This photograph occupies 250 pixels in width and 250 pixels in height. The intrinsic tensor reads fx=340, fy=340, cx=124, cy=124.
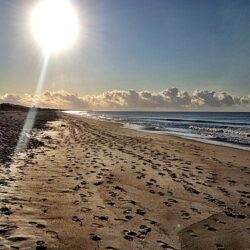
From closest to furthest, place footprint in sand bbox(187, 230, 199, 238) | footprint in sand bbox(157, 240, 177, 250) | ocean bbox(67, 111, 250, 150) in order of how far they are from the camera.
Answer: footprint in sand bbox(157, 240, 177, 250)
footprint in sand bbox(187, 230, 199, 238)
ocean bbox(67, 111, 250, 150)

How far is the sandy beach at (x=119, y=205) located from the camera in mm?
6621

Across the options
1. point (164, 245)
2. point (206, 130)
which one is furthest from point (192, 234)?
point (206, 130)

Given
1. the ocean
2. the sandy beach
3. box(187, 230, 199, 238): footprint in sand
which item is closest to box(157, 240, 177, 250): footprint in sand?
the sandy beach

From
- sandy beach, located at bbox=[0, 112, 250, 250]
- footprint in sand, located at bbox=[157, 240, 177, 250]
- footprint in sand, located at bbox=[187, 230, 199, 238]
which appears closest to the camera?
footprint in sand, located at bbox=[157, 240, 177, 250]

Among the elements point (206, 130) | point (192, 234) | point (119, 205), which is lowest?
point (206, 130)

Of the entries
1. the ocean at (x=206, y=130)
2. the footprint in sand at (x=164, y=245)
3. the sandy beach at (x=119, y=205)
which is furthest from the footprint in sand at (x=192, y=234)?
the ocean at (x=206, y=130)

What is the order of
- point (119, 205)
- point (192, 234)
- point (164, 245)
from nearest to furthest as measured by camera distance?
point (164, 245) < point (192, 234) < point (119, 205)

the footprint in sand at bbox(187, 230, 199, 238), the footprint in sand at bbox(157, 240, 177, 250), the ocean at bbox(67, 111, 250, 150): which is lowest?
the ocean at bbox(67, 111, 250, 150)

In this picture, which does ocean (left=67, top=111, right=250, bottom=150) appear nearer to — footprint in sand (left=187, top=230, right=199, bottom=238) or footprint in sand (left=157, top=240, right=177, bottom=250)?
footprint in sand (left=187, top=230, right=199, bottom=238)

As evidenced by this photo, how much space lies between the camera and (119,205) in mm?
8891

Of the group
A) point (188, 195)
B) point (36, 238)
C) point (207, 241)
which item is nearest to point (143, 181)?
point (188, 195)

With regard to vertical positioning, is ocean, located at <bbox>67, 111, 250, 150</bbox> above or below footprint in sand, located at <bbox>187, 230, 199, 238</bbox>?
below

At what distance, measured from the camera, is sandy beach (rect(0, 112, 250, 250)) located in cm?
662

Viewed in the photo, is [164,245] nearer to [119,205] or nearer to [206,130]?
[119,205]
